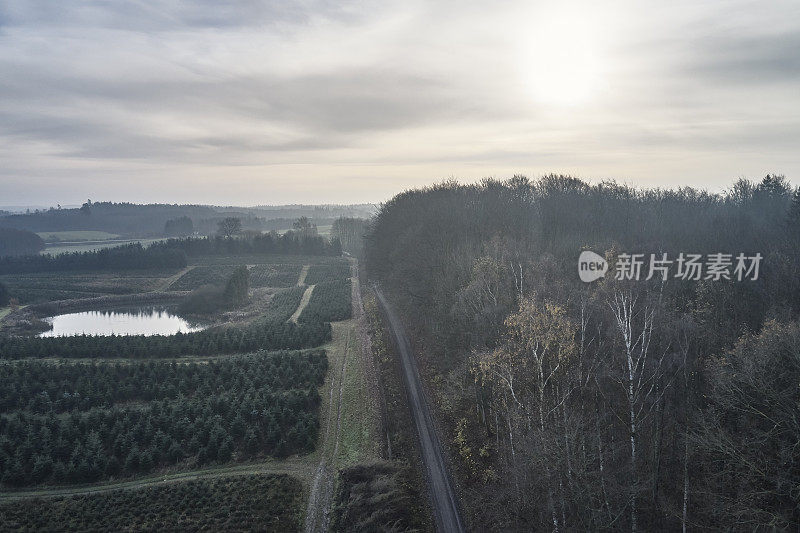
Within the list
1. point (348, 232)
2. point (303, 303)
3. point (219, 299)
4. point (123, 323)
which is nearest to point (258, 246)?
point (348, 232)

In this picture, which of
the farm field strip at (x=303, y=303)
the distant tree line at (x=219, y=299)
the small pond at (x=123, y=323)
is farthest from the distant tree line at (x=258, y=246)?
the distant tree line at (x=219, y=299)

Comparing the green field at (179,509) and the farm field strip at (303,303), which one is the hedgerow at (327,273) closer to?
the farm field strip at (303,303)

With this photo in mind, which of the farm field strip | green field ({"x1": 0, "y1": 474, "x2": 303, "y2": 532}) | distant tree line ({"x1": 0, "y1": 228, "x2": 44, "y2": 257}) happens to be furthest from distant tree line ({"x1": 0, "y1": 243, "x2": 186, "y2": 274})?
green field ({"x1": 0, "y1": 474, "x2": 303, "y2": 532})

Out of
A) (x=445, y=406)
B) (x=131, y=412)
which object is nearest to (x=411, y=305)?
(x=445, y=406)

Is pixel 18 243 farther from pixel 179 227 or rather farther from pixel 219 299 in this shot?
pixel 219 299
